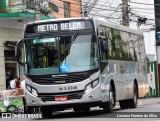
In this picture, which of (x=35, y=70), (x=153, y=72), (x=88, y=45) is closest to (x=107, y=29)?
(x=88, y=45)

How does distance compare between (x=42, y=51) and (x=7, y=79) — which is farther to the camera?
(x=7, y=79)

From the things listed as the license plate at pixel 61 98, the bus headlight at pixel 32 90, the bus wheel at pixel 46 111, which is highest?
the bus headlight at pixel 32 90

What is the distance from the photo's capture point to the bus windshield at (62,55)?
16.7m

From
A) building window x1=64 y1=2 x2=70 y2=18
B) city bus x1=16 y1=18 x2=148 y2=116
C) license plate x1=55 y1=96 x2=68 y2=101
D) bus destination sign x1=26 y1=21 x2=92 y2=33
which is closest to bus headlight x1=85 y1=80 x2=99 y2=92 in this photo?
city bus x1=16 y1=18 x2=148 y2=116

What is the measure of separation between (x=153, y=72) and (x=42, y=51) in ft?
65.2

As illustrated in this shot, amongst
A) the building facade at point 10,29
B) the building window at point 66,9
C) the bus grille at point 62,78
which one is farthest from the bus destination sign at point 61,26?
the building window at point 66,9

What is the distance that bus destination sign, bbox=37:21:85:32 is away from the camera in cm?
1716

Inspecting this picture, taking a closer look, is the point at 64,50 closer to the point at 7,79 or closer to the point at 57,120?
the point at 57,120

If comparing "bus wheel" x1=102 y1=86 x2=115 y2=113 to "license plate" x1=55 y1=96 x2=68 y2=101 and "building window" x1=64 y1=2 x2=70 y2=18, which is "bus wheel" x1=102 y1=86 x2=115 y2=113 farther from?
"building window" x1=64 y1=2 x2=70 y2=18

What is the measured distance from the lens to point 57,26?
17328 mm

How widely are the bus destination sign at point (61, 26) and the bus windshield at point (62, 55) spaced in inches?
12.7

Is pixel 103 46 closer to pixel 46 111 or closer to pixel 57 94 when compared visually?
pixel 57 94

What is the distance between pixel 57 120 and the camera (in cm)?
1623

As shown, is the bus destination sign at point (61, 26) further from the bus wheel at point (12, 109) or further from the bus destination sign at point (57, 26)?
the bus wheel at point (12, 109)
